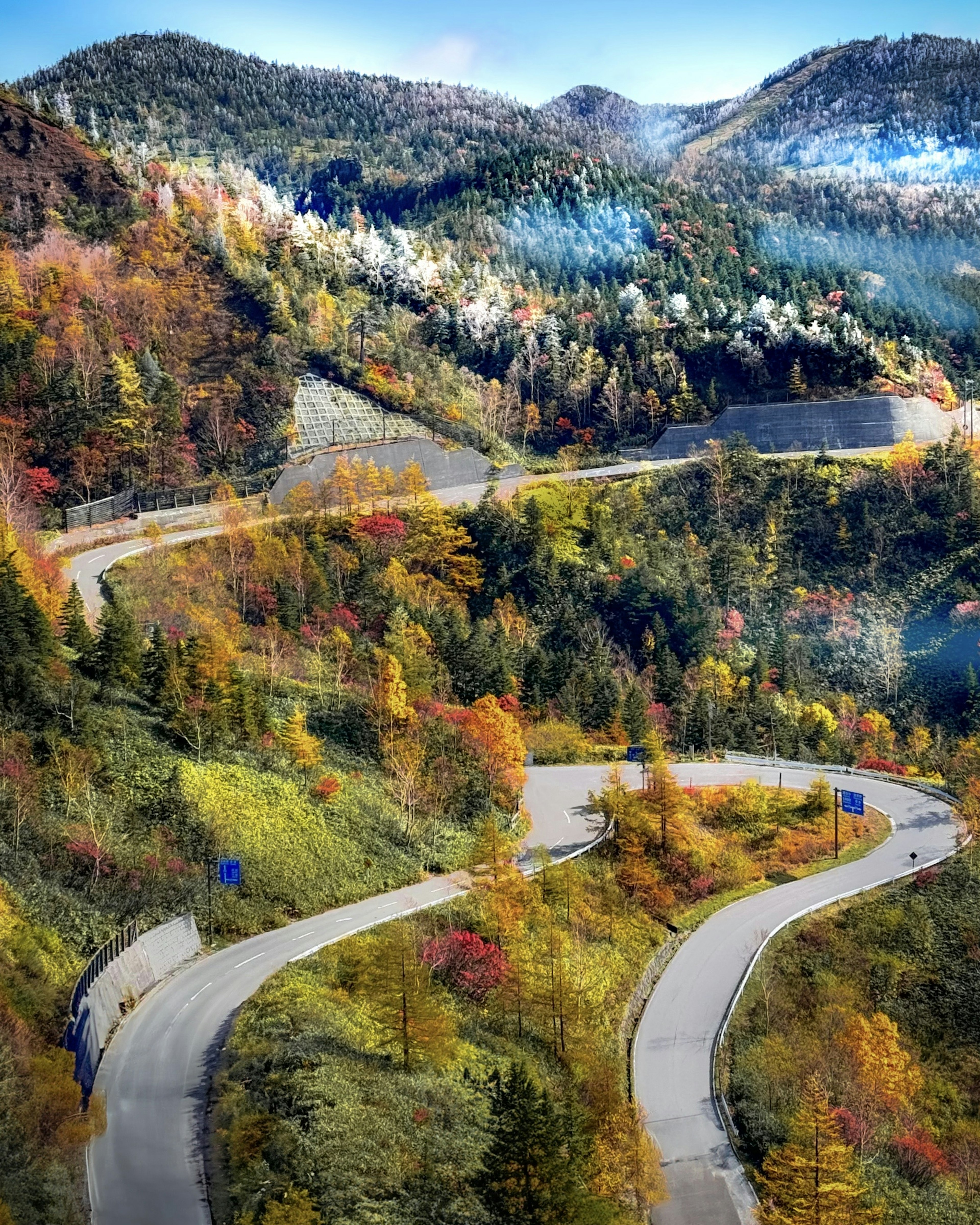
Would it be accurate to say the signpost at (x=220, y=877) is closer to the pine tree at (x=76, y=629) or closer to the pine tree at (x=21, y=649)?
the pine tree at (x=21, y=649)

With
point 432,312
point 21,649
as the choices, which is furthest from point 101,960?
point 432,312

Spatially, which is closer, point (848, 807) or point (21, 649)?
point (21, 649)

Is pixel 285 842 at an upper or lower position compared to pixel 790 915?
upper

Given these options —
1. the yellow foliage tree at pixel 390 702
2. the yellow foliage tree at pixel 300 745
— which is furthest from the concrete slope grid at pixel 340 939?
the yellow foliage tree at pixel 390 702

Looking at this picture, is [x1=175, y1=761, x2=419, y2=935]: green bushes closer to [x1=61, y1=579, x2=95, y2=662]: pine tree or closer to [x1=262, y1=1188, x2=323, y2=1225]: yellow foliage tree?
[x1=61, y1=579, x2=95, y2=662]: pine tree

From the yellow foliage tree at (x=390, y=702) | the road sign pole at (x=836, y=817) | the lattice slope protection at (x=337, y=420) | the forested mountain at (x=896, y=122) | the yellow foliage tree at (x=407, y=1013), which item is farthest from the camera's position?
the forested mountain at (x=896, y=122)

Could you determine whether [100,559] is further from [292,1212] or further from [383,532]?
[292,1212]

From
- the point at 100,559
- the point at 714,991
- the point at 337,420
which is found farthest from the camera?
the point at 337,420
